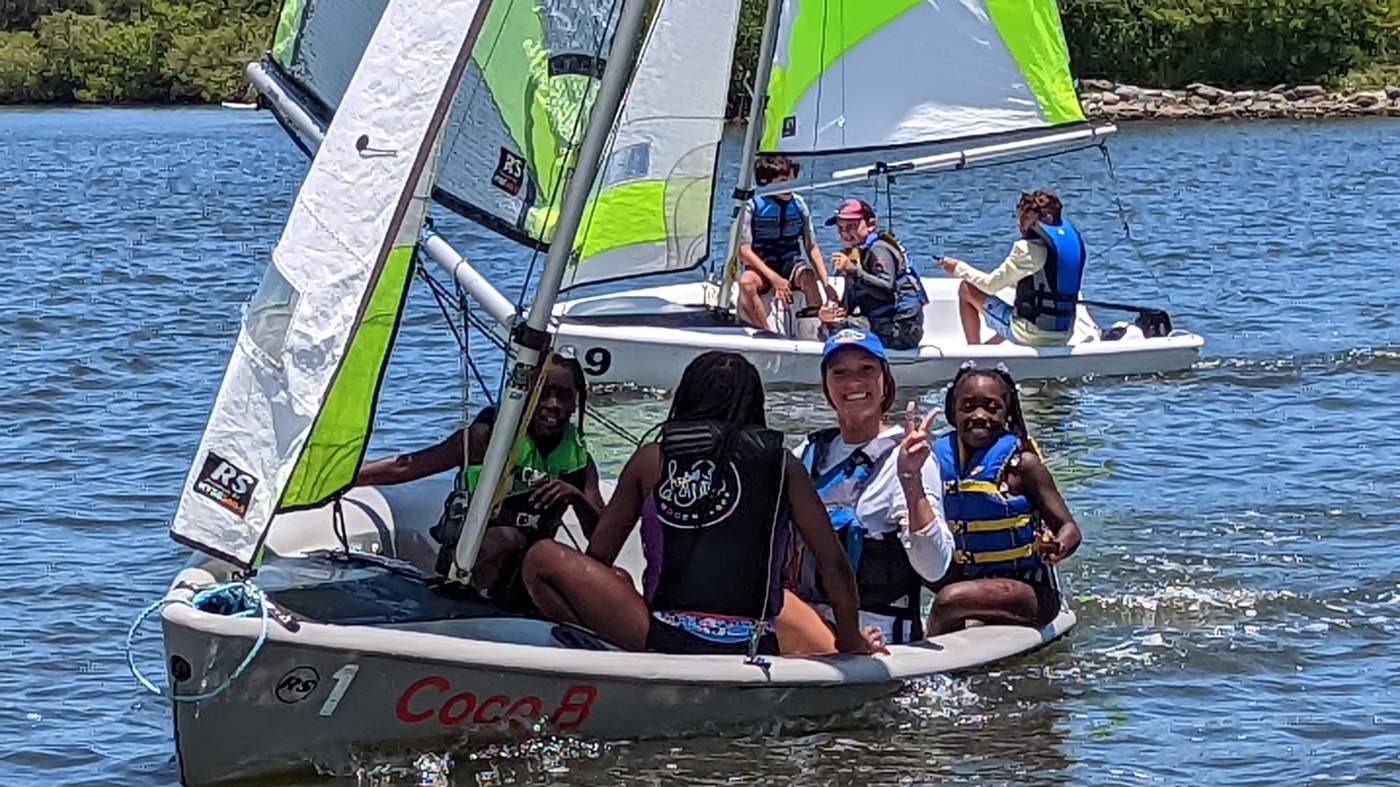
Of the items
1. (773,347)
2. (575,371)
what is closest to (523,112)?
(575,371)

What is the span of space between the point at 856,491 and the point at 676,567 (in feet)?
2.51

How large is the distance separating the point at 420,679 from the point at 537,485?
953 millimetres

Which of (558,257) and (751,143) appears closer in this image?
(558,257)

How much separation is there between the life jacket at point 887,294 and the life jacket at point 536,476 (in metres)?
5.54

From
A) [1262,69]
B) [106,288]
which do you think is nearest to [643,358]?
[106,288]

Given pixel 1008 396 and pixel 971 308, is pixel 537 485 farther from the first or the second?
pixel 971 308

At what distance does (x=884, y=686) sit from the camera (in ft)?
22.5

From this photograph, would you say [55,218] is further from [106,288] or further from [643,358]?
[643,358]

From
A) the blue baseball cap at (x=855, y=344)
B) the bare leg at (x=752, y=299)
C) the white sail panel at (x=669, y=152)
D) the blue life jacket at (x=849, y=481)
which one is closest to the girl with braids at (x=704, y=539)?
the blue life jacket at (x=849, y=481)

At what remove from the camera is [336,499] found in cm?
667

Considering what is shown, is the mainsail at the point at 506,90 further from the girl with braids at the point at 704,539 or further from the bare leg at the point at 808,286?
the bare leg at the point at 808,286

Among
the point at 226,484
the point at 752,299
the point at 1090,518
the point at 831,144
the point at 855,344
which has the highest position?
the point at 831,144

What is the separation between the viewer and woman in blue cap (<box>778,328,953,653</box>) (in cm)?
667

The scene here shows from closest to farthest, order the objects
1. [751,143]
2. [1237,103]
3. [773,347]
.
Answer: [773,347]
[751,143]
[1237,103]
